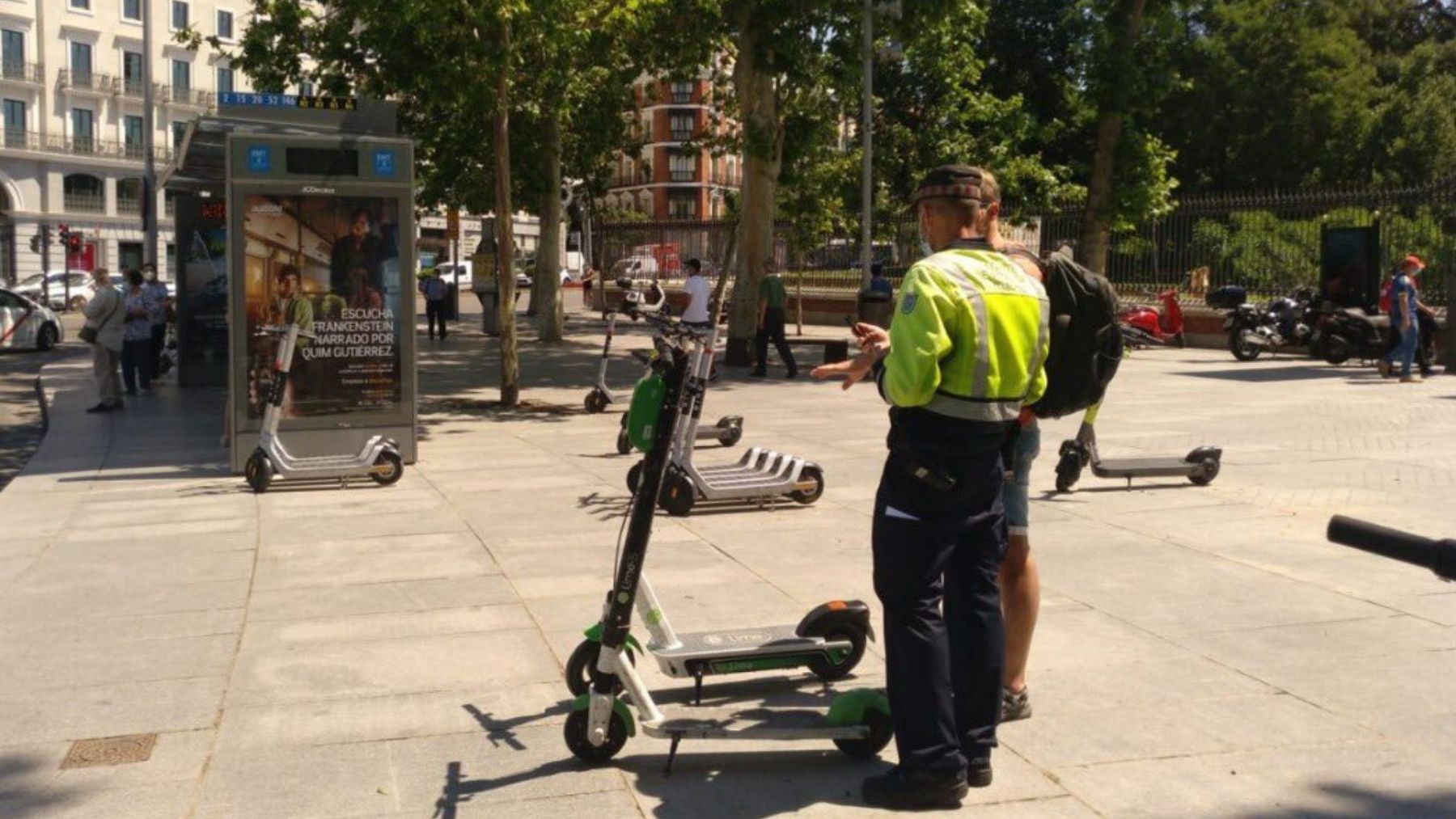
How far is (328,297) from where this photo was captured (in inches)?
498

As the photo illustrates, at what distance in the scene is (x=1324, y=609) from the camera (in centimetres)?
704

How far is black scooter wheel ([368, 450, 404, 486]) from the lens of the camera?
11672 mm

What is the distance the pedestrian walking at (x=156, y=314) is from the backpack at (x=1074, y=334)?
17843 mm

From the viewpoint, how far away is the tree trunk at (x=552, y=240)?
29.7m

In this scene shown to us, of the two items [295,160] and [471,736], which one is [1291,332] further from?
[471,736]

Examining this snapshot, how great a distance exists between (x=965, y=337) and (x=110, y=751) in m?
3.39

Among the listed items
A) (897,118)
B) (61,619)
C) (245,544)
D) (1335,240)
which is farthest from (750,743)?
(897,118)

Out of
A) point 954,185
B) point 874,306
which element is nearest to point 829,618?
point 954,185

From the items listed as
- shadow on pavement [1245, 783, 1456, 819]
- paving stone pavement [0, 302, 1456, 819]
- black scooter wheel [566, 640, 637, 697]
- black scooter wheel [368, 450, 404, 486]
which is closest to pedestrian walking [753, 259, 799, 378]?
paving stone pavement [0, 302, 1456, 819]

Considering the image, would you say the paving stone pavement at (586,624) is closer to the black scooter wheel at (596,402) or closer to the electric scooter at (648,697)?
the electric scooter at (648,697)

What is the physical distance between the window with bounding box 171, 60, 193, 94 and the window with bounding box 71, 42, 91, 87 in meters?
4.44

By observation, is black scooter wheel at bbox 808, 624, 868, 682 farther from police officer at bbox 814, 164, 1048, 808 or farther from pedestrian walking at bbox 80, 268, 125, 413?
pedestrian walking at bbox 80, 268, 125, 413

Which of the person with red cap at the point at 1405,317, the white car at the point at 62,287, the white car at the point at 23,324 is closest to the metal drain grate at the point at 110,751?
the person with red cap at the point at 1405,317

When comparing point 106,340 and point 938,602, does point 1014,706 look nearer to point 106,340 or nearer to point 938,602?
point 938,602
